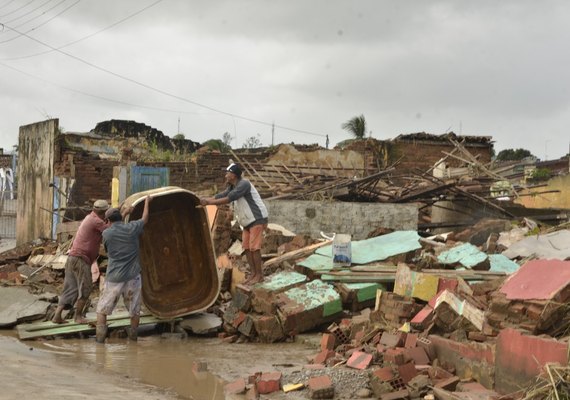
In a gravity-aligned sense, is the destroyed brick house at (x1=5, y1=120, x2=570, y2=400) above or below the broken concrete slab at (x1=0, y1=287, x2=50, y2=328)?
above

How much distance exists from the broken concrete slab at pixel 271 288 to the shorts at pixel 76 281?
2285 millimetres

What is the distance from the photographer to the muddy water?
5.98 metres

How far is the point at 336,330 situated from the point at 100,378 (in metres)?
2.44

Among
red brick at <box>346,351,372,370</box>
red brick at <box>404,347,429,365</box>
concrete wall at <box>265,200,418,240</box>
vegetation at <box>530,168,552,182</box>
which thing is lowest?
red brick at <box>346,351,372,370</box>

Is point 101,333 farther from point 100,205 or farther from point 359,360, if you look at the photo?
point 359,360

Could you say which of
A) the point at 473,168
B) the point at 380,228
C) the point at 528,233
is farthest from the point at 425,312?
the point at 473,168

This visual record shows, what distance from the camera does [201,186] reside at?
19125 millimetres

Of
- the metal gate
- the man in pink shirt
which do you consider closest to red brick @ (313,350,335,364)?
the man in pink shirt

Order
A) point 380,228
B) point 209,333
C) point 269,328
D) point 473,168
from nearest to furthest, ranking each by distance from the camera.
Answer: point 269,328
point 209,333
point 380,228
point 473,168

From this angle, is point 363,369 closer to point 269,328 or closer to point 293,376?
point 293,376

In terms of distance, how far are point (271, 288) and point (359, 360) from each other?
2589mm

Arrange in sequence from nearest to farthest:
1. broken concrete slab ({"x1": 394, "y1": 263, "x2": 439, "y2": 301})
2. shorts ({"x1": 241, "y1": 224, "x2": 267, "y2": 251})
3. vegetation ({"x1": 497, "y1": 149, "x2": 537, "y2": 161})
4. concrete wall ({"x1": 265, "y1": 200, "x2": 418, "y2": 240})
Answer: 1. broken concrete slab ({"x1": 394, "y1": 263, "x2": 439, "y2": 301})
2. shorts ({"x1": 241, "y1": 224, "x2": 267, "y2": 251})
3. concrete wall ({"x1": 265, "y1": 200, "x2": 418, "y2": 240})
4. vegetation ({"x1": 497, "y1": 149, "x2": 537, "y2": 161})

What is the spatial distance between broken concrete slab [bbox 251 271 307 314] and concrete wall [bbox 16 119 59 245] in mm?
10864

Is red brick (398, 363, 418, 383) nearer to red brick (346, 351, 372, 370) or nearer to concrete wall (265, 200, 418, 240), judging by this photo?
red brick (346, 351, 372, 370)
